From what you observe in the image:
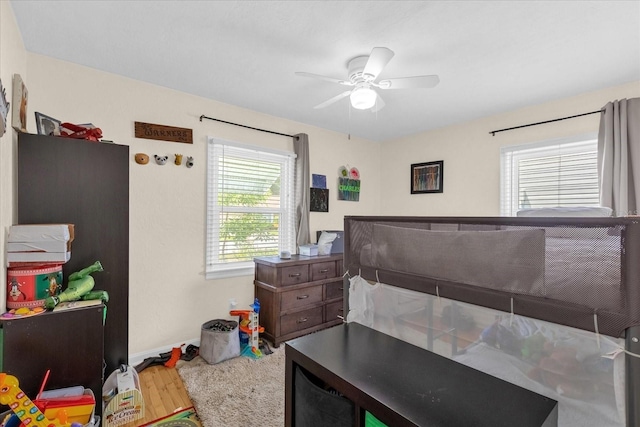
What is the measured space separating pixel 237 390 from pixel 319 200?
2286 millimetres

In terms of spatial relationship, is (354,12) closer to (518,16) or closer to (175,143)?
(518,16)

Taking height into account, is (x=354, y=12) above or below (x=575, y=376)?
above

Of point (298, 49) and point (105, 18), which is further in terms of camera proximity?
point (298, 49)

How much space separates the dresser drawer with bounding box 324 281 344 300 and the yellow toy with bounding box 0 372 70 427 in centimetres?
229

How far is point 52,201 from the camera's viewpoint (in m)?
1.75

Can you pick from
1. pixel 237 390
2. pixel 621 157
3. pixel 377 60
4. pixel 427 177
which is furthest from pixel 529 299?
pixel 427 177

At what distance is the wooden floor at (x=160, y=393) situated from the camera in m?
1.88

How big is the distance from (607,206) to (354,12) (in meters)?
2.59

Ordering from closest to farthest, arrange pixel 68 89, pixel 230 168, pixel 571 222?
pixel 571 222
pixel 68 89
pixel 230 168

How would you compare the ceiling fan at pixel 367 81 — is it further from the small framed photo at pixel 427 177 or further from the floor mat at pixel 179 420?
the floor mat at pixel 179 420

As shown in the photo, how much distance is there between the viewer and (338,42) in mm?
1911

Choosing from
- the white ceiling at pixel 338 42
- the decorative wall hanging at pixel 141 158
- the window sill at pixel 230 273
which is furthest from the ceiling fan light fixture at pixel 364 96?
the window sill at pixel 230 273

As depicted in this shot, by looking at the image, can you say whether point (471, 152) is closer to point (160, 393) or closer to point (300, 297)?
point (300, 297)

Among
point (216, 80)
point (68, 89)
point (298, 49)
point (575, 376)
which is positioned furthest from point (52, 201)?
point (575, 376)
